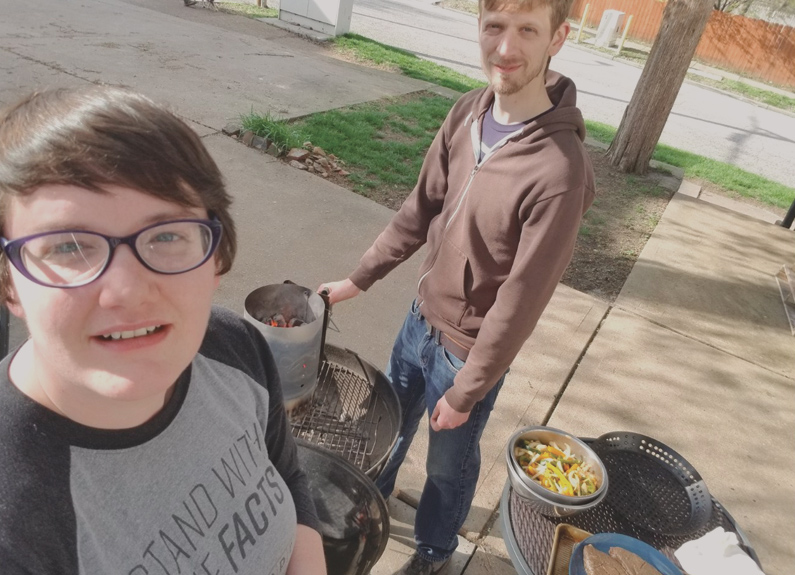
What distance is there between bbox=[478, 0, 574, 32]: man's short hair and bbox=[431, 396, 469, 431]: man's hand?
1.07 m

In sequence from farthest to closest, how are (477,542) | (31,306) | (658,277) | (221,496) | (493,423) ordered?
(658,277) → (493,423) → (477,542) → (221,496) → (31,306)

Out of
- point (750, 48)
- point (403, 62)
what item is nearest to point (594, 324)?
point (403, 62)

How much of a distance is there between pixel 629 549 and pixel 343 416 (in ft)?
2.99

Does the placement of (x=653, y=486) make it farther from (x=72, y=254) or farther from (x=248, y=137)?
(x=248, y=137)

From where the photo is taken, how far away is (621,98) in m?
11.1

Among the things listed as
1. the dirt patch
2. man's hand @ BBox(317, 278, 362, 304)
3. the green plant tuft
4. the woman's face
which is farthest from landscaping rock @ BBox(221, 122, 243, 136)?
the woman's face

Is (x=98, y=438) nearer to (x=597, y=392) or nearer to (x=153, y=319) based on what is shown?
(x=153, y=319)

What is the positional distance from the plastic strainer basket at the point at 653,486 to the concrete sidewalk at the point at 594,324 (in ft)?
1.99

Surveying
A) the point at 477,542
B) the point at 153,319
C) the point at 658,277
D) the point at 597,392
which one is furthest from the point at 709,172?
the point at 153,319

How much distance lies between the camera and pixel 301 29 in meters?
10.2

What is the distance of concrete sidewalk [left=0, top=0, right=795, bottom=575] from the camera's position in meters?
2.67

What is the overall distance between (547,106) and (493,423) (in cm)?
170

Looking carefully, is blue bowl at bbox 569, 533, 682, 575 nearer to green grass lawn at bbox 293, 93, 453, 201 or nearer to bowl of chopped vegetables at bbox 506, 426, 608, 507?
bowl of chopped vegetables at bbox 506, 426, 608, 507

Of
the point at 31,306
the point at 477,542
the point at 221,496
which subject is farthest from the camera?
the point at 477,542
